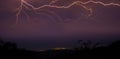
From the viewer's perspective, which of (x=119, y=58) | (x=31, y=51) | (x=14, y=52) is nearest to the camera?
(x=119, y=58)

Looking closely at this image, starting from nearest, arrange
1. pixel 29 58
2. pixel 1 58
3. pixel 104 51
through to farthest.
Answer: pixel 104 51 → pixel 1 58 → pixel 29 58

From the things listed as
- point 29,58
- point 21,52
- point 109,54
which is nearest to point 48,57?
point 29,58

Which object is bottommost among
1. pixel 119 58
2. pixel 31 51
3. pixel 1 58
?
pixel 119 58

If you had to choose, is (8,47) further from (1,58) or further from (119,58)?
(119,58)

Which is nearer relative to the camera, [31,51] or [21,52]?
[21,52]

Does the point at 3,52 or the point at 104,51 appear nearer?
the point at 104,51

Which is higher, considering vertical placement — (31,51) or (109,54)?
(31,51)

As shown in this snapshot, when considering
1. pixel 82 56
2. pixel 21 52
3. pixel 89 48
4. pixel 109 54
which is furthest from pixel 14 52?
pixel 109 54

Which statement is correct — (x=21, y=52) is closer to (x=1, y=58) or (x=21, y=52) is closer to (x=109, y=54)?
(x=1, y=58)

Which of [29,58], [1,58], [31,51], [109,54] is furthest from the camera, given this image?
[31,51]
